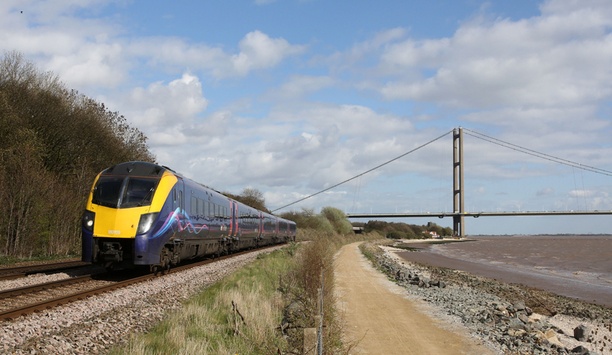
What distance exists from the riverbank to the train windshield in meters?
8.70

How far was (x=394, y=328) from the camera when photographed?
13305mm

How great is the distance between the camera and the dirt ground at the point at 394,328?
445 inches

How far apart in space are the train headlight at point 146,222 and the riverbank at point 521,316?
8.21m

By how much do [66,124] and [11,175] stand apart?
37.7 ft

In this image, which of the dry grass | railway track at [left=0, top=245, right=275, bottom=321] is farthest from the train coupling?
the dry grass

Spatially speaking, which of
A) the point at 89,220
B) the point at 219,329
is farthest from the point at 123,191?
the point at 219,329

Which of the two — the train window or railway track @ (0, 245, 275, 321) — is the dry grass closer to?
railway track @ (0, 245, 275, 321)

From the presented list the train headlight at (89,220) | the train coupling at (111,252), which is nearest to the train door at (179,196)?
the train coupling at (111,252)

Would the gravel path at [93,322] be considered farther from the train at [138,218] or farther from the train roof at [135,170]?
the train roof at [135,170]

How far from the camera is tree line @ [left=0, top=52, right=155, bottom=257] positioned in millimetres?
24509

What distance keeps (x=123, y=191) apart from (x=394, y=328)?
26.7 ft

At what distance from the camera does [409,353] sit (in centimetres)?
1072

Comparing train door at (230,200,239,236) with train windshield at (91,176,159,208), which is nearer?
train windshield at (91,176,159,208)

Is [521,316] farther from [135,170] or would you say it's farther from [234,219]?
[234,219]
